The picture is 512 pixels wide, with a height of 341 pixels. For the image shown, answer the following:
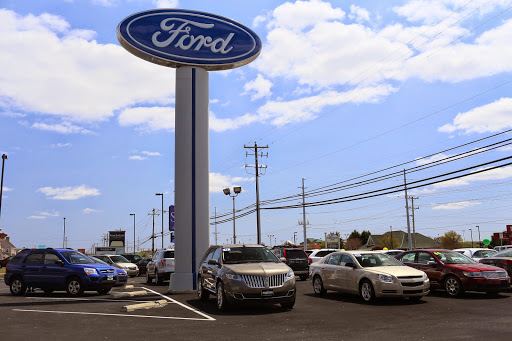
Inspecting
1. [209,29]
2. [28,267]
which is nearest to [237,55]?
[209,29]

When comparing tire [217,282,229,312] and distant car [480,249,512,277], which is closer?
tire [217,282,229,312]

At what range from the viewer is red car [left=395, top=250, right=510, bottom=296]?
1470 centimetres

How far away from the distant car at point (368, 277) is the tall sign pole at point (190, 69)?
5.53 metres

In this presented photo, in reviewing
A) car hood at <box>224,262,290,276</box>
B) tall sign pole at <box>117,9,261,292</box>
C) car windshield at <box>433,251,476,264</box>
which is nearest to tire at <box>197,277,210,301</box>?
car hood at <box>224,262,290,276</box>

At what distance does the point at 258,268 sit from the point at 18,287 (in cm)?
1108

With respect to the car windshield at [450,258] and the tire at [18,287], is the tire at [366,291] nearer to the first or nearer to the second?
the car windshield at [450,258]

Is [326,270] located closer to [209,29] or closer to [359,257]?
[359,257]

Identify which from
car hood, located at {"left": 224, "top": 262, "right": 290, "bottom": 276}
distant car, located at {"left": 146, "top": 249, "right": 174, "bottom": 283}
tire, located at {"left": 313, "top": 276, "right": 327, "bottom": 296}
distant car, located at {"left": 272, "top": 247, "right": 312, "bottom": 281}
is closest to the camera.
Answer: car hood, located at {"left": 224, "top": 262, "right": 290, "bottom": 276}

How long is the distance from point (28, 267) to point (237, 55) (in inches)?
479

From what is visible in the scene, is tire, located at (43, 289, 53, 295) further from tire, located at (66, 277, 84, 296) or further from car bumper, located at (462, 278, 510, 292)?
car bumper, located at (462, 278, 510, 292)

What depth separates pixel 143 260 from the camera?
37.3m

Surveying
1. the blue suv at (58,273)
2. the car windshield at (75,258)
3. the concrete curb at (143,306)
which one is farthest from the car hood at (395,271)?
the car windshield at (75,258)

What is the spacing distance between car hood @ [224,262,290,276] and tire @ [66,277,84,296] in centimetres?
768

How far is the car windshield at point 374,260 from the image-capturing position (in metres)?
14.5
